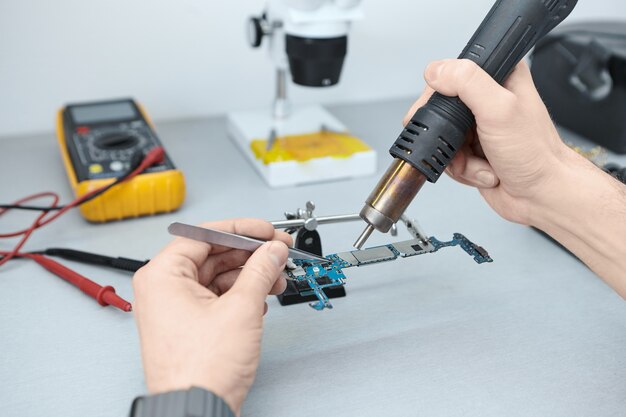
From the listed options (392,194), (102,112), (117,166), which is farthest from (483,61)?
(102,112)

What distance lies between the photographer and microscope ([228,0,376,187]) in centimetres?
97

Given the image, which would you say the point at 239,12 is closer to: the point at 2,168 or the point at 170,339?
the point at 2,168

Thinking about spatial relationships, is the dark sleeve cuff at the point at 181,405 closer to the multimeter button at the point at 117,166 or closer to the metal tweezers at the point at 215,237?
the metal tweezers at the point at 215,237

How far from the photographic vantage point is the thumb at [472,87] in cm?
59

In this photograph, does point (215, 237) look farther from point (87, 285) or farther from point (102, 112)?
point (102, 112)

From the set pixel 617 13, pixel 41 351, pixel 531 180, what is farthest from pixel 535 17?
pixel 617 13

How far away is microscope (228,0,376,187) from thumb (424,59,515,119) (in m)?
0.39

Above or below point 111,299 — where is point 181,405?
above

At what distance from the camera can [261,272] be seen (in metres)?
0.58

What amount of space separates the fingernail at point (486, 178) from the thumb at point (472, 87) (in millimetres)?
133

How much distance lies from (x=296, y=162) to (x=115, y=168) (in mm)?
274

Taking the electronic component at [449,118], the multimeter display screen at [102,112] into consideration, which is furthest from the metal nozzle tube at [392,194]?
the multimeter display screen at [102,112]

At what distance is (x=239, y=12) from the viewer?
48.4 inches

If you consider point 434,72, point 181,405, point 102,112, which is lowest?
point 102,112
